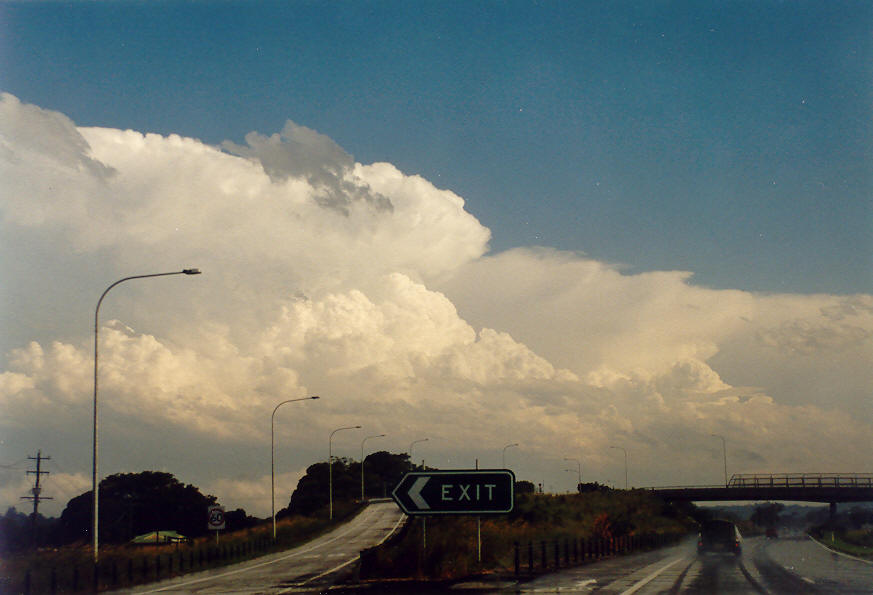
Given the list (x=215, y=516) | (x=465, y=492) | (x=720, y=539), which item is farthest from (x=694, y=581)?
(x=215, y=516)

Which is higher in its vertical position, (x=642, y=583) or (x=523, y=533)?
(x=642, y=583)

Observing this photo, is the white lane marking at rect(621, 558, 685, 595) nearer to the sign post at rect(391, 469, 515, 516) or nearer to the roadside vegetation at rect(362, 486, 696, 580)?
the roadside vegetation at rect(362, 486, 696, 580)

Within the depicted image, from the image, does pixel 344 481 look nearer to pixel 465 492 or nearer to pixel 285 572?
pixel 285 572

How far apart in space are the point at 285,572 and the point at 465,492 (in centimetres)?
3281

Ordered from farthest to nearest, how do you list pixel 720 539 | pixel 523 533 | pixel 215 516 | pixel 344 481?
1. pixel 344 481
2. pixel 523 533
3. pixel 720 539
4. pixel 215 516

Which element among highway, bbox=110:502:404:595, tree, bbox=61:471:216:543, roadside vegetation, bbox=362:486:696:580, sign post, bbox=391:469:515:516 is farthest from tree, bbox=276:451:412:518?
sign post, bbox=391:469:515:516

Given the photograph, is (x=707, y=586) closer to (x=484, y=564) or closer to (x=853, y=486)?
(x=484, y=564)

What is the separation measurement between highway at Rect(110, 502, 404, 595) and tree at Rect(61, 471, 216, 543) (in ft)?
178

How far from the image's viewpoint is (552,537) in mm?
61688

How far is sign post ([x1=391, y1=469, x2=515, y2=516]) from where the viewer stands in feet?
29.8

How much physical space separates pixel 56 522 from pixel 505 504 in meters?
126

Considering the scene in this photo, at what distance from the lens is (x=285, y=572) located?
39312 mm

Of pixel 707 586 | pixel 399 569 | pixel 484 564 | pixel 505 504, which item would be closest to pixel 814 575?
pixel 707 586

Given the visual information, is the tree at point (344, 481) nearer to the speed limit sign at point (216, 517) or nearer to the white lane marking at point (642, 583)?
the speed limit sign at point (216, 517)
